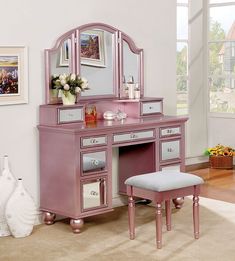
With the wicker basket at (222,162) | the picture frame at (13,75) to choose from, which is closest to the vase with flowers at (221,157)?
the wicker basket at (222,162)

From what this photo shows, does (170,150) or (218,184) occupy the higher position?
(170,150)

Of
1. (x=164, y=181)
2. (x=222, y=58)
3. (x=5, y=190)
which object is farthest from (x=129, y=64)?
(x=222, y=58)

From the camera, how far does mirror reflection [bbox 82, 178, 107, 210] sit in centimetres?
466

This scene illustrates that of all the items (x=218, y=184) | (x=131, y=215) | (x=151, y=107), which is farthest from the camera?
(x=218, y=184)

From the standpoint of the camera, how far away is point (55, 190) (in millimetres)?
4766

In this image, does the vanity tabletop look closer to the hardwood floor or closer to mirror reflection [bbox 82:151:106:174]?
mirror reflection [bbox 82:151:106:174]

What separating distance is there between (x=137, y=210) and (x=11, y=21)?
6.18 feet

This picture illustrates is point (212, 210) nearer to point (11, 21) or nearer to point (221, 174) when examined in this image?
point (221, 174)

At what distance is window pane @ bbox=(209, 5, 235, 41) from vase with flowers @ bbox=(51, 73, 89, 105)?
2.91 meters

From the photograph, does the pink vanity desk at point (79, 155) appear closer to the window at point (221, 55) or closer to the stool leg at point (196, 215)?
the stool leg at point (196, 215)

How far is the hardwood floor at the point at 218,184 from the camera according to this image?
5910 mm

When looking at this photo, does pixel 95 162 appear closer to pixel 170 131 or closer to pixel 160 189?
pixel 160 189

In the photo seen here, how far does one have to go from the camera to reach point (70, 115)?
4.80 m

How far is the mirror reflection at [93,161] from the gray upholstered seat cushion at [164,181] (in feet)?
1.18
